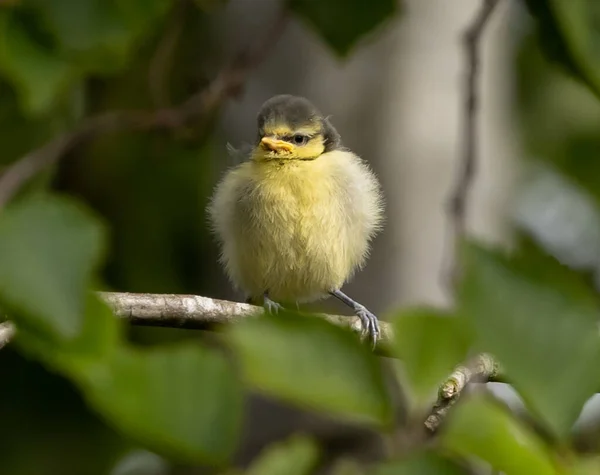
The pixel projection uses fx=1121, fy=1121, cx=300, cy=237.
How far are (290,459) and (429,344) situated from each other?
16 centimetres

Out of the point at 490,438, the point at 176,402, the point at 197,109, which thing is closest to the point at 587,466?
the point at 490,438

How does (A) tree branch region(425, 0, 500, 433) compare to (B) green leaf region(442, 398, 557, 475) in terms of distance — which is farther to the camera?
(A) tree branch region(425, 0, 500, 433)

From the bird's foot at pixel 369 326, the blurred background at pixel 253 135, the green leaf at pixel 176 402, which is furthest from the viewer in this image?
the blurred background at pixel 253 135

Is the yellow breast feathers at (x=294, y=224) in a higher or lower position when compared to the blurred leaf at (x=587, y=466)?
lower

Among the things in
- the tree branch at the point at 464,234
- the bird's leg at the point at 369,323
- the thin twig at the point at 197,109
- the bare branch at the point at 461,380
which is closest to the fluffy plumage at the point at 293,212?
the bird's leg at the point at 369,323

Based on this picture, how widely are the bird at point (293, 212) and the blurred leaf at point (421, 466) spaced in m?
1.65

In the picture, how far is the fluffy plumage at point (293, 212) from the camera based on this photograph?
8.54 feet

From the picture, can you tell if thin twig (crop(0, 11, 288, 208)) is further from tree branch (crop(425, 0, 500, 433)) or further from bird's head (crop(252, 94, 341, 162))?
tree branch (crop(425, 0, 500, 433))

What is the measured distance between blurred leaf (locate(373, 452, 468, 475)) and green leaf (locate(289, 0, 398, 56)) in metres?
1.79

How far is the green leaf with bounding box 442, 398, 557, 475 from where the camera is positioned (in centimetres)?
89

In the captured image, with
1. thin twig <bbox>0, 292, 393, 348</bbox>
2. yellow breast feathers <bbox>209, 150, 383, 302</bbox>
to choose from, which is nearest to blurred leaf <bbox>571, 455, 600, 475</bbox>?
thin twig <bbox>0, 292, 393, 348</bbox>

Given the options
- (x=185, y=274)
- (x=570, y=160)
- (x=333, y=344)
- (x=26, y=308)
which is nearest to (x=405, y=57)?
(x=570, y=160)

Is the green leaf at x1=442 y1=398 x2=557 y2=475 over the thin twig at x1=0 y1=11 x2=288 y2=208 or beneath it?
over

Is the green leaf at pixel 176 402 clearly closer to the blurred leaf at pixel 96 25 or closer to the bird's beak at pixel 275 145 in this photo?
the blurred leaf at pixel 96 25
